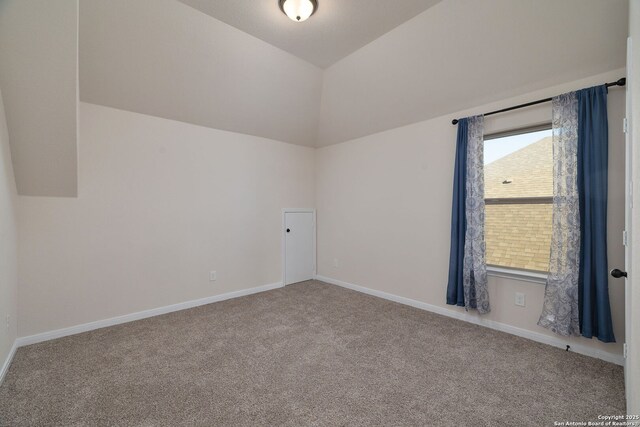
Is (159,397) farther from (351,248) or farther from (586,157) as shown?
(586,157)

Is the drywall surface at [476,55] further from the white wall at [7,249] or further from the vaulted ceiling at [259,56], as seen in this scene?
the white wall at [7,249]

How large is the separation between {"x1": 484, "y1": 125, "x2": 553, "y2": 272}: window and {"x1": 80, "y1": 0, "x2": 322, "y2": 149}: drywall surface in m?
2.54

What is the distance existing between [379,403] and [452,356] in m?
0.98

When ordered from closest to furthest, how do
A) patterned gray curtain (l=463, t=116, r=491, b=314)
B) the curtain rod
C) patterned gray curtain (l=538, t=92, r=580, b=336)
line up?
1. the curtain rod
2. patterned gray curtain (l=538, t=92, r=580, b=336)
3. patterned gray curtain (l=463, t=116, r=491, b=314)

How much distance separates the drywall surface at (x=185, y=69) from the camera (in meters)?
2.43

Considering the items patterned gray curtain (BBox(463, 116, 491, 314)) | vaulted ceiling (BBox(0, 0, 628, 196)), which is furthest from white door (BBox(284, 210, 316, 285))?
patterned gray curtain (BBox(463, 116, 491, 314))

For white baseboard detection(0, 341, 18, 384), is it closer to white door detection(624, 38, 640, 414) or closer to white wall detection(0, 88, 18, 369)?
white wall detection(0, 88, 18, 369)

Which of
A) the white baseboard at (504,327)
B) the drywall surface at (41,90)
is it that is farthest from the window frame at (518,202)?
the drywall surface at (41,90)

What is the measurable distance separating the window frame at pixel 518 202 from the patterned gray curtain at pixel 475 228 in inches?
5.6

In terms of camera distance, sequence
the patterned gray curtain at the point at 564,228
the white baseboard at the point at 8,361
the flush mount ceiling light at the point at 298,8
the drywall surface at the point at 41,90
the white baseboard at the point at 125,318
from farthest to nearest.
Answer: the white baseboard at the point at 125,318 < the patterned gray curtain at the point at 564,228 < the flush mount ceiling light at the point at 298,8 < the white baseboard at the point at 8,361 < the drywall surface at the point at 41,90

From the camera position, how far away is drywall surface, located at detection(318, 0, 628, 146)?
216 centimetres

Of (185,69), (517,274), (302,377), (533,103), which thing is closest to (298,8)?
(185,69)

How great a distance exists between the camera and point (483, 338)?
2.68 m

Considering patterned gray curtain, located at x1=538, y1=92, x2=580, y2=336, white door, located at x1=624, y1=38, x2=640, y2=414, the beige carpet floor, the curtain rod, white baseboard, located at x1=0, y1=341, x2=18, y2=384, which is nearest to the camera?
white door, located at x1=624, y1=38, x2=640, y2=414
